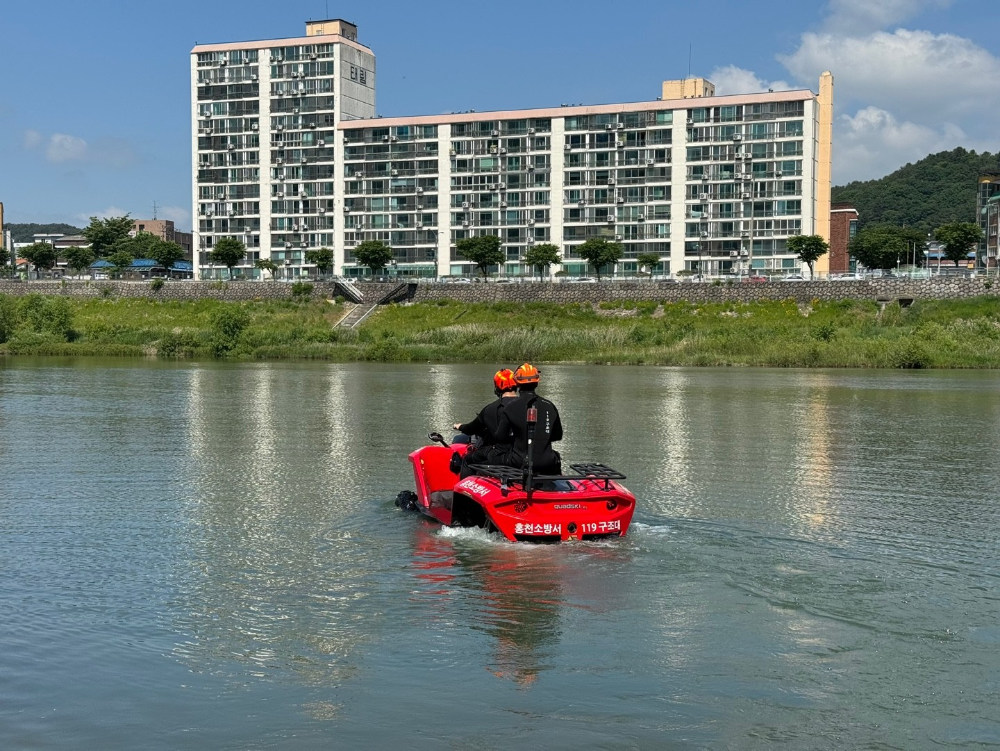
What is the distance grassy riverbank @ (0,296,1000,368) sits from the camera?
70.5 m

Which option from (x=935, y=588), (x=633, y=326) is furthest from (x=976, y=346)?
(x=935, y=588)

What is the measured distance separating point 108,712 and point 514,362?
65.7 meters

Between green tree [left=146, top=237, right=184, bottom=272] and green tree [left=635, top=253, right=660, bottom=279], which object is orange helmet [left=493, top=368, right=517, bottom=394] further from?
green tree [left=146, top=237, right=184, bottom=272]

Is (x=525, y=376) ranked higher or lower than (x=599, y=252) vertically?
lower

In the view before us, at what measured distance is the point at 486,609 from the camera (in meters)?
11.2

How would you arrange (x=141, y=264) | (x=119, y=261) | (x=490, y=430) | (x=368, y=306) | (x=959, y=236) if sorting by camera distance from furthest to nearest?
(x=141, y=264) < (x=119, y=261) < (x=959, y=236) < (x=368, y=306) < (x=490, y=430)

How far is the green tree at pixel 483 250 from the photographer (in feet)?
343

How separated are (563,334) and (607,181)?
36.9 meters

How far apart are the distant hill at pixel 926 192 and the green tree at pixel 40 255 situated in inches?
A: 4575

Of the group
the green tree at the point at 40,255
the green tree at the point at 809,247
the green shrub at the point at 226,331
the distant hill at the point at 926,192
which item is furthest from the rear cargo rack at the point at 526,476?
the distant hill at the point at 926,192

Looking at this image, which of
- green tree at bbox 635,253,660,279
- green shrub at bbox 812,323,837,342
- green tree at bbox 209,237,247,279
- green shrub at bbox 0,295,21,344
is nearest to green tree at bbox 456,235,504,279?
green tree at bbox 635,253,660,279

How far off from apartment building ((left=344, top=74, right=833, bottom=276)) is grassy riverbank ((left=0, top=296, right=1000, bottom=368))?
63.9 ft

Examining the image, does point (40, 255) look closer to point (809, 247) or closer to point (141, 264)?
point (141, 264)

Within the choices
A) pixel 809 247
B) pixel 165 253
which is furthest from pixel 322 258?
pixel 809 247
